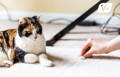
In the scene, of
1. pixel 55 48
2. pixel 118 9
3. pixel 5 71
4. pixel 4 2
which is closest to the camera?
pixel 5 71

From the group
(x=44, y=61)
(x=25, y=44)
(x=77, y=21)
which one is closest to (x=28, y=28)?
(x=25, y=44)

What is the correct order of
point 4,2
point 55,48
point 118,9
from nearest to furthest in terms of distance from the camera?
point 55,48 < point 118,9 < point 4,2

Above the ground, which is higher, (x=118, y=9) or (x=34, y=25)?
(x=34, y=25)

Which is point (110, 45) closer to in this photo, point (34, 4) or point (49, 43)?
point (49, 43)

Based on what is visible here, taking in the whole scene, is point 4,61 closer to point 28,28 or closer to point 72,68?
point 28,28

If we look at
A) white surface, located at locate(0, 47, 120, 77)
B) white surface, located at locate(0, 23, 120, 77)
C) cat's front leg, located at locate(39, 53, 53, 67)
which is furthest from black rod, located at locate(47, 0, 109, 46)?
cat's front leg, located at locate(39, 53, 53, 67)

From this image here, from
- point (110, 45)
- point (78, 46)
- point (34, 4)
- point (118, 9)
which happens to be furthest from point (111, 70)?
point (34, 4)

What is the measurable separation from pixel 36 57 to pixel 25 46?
9 centimetres

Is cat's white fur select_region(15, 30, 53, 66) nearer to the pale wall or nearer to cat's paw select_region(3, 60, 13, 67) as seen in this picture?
cat's paw select_region(3, 60, 13, 67)

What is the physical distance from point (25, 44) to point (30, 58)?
0.09 meters

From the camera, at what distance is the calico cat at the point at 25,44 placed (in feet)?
5.13

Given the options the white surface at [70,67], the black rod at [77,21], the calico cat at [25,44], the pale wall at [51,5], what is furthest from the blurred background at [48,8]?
the calico cat at [25,44]

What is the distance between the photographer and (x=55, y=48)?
1999mm

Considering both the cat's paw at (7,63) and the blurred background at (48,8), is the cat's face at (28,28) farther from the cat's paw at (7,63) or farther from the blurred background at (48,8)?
the blurred background at (48,8)
